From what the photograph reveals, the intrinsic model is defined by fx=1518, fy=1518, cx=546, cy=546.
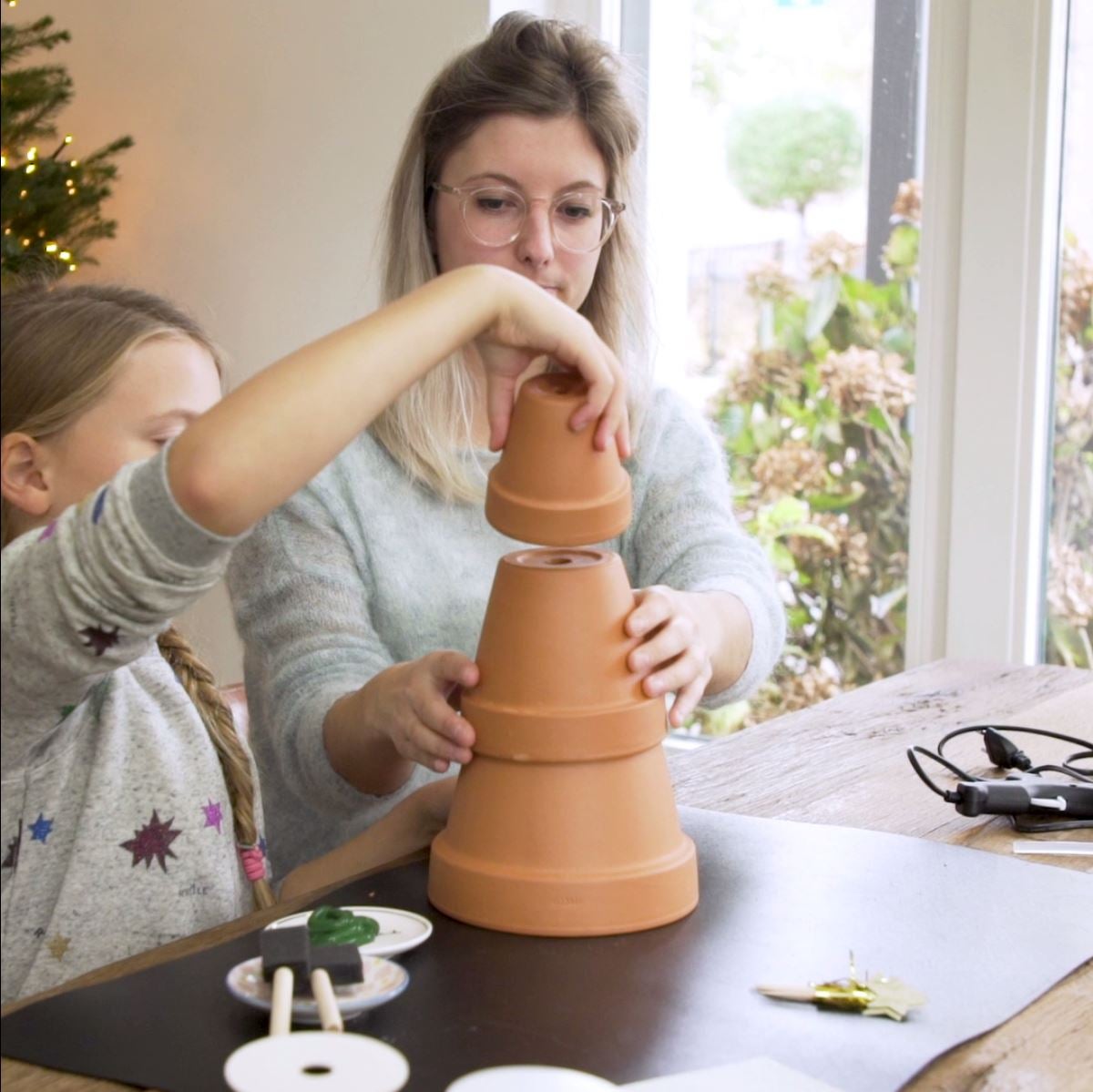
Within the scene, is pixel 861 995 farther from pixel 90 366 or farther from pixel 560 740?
pixel 90 366

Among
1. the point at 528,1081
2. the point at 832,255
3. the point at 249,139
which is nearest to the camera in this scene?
the point at 528,1081

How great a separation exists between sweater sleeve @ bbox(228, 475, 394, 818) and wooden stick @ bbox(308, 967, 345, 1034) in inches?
19.8

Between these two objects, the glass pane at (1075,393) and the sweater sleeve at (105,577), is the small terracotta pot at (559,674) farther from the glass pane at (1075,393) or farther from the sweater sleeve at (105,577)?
the glass pane at (1075,393)

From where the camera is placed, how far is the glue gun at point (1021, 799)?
126 cm

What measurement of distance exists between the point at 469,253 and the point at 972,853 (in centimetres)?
75

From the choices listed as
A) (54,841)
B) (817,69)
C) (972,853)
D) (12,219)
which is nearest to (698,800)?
(972,853)

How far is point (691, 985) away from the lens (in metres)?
0.87

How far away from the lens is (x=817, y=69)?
2.73 metres

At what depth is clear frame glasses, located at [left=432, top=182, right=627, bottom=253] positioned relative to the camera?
1.49 meters

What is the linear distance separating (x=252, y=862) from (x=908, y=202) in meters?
1.86

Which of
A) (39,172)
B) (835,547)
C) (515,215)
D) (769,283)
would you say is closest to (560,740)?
(515,215)

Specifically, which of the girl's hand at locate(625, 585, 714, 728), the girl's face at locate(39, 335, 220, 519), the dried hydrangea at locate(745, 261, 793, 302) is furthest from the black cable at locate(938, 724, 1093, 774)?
the dried hydrangea at locate(745, 261, 793, 302)

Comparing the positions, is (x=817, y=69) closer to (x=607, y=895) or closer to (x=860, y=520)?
(x=860, y=520)

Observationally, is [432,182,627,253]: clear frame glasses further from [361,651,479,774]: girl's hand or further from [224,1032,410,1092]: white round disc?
[224,1032,410,1092]: white round disc
